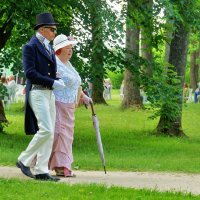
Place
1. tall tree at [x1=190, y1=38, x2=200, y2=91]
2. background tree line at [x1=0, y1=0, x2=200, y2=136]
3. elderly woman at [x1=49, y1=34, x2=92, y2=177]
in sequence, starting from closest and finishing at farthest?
elderly woman at [x1=49, y1=34, x2=92, y2=177]
background tree line at [x1=0, y1=0, x2=200, y2=136]
tall tree at [x1=190, y1=38, x2=200, y2=91]

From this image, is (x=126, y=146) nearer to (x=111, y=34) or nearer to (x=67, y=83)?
(x=111, y=34)

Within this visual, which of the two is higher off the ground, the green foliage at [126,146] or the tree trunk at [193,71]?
the tree trunk at [193,71]

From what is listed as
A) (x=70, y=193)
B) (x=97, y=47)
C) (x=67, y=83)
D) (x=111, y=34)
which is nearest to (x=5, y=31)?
(x=97, y=47)

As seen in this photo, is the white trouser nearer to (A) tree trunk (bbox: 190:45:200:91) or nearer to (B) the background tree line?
(B) the background tree line

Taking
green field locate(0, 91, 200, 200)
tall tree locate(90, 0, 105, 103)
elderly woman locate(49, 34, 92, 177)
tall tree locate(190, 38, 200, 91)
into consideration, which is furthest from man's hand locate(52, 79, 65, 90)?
tall tree locate(190, 38, 200, 91)

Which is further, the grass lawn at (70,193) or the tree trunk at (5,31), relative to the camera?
the tree trunk at (5,31)

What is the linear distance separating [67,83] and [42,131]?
94 centimetres

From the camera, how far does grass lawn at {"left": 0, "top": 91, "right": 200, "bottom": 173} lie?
11172 mm

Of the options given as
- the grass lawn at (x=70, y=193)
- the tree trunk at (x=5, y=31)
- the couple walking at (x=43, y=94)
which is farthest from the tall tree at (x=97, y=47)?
the grass lawn at (x=70, y=193)

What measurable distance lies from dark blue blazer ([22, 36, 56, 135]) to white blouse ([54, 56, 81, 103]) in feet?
1.23

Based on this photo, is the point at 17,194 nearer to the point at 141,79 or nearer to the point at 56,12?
the point at 141,79

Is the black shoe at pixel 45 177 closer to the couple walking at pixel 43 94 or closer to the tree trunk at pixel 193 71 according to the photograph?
the couple walking at pixel 43 94

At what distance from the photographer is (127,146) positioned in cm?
1590

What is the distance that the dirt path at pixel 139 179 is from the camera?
8.41 metres
